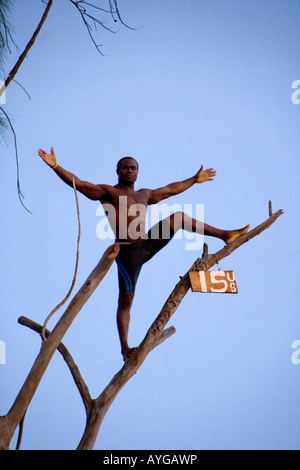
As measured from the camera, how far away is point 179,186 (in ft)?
12.2

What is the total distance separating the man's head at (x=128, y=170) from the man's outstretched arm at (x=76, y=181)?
161mm

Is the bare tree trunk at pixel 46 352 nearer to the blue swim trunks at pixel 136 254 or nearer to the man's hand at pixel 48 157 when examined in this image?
the blue swim trunks at pixel 136 254

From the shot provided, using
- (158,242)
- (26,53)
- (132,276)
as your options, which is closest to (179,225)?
(158,242)

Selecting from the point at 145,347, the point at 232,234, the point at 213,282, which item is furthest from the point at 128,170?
the point at 145,347

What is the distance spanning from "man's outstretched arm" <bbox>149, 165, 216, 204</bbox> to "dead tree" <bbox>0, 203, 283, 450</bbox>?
0.48 meters

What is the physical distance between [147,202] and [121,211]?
0.22 m

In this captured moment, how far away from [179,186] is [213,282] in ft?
2.41

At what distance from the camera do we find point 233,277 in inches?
131

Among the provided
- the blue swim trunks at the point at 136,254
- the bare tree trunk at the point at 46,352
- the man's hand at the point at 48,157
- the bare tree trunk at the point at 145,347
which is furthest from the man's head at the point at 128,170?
the bare tree trunk at the point at 46,352

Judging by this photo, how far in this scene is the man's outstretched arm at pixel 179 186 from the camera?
368 cm

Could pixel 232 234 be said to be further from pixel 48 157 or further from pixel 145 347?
pixel 48 157
